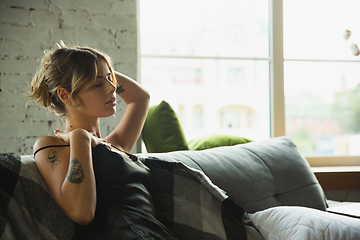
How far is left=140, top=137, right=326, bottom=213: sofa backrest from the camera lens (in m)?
1.30

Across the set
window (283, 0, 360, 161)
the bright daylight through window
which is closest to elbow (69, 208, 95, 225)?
the bright daylight through window

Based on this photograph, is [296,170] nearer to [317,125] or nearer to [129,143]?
[129,143]

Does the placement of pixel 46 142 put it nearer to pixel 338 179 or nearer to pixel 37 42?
pixel 37 42

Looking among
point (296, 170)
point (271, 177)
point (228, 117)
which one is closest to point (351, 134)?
point (228, 117)

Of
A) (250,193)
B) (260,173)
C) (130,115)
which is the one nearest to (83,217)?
(130,115)

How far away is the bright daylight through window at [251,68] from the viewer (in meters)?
2.23

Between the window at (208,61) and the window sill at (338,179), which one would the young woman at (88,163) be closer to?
the window at (208,61)

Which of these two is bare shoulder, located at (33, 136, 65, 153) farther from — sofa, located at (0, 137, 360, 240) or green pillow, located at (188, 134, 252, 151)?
green pillow, located at (188, 134, 252, 151)

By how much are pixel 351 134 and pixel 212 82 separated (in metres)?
1.31

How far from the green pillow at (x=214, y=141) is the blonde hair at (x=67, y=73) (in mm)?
972

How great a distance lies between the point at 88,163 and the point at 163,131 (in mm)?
873

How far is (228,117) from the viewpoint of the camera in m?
2.32

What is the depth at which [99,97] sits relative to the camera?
1059mm

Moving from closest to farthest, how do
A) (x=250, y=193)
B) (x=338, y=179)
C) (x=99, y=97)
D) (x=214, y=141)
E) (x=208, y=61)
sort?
1. (x=99, y=97)
2. (x=250, y=193)
3. (x=214, y=141)
4. (x=338, y=179)
5. (x=208, y=61)
